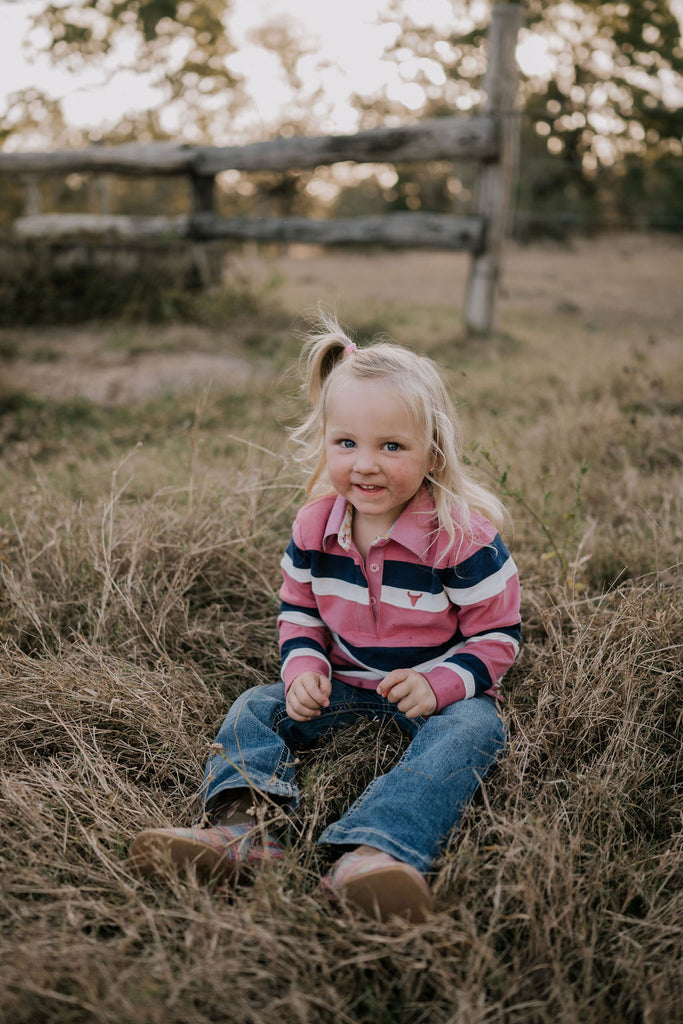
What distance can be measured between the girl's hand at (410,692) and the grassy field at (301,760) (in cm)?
16

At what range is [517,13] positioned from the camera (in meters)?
5.43

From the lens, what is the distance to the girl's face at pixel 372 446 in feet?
5.36

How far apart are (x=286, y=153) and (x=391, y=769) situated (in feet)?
18.0

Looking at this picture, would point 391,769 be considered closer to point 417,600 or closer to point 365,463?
point 417,600

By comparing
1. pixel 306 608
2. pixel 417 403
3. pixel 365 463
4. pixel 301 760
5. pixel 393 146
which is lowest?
pixel 301 760

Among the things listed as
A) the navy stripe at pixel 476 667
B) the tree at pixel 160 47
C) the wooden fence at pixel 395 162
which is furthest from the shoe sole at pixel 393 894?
the tree at pixel 160 47

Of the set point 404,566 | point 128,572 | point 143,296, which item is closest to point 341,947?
point 404,566

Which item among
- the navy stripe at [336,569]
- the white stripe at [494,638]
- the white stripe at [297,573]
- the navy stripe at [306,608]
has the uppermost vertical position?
Answer: the navy stripe at [336,569]

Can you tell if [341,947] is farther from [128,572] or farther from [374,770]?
[128,572]

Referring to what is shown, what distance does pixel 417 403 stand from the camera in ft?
5.42

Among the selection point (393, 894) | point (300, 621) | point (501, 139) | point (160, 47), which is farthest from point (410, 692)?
point (160, 47)

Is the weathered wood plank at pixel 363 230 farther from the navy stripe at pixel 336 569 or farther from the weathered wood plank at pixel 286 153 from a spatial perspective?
the navy stripe at pixel 336 569

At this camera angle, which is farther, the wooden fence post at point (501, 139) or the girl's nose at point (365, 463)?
the wooden fence post at point (501, 139)

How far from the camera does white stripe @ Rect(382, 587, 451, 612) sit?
5.75ft
